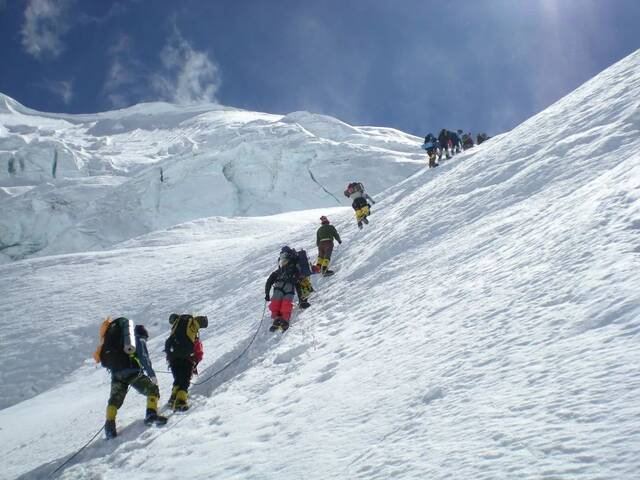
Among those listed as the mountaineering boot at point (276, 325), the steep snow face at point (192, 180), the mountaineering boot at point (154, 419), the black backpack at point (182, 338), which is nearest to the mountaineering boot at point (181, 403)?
the mountaineering boot at point (154, 419)

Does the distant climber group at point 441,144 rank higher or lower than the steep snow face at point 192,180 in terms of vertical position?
lower

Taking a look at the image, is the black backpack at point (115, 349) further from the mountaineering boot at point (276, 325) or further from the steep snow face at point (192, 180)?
the steep snow face at point (192, 180)

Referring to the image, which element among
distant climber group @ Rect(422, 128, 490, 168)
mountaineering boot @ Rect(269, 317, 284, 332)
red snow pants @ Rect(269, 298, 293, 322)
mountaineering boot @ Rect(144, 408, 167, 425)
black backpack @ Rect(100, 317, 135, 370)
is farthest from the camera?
distant climber group @ Rect(422, 128, 490, 168)

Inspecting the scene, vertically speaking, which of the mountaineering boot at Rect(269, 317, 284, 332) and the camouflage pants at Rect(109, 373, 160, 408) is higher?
the mountaineering boot at Rect(269, 317, 284, 332)

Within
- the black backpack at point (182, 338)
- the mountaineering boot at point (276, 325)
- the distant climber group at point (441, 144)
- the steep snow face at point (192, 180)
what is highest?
the steep snow face at point (192, 180)

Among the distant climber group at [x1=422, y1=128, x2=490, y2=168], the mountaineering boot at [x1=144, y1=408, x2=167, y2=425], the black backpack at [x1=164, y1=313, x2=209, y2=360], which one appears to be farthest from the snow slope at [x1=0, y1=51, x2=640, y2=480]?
the distant climber group at [x1=422, y1=128, x2=490, y2=168]

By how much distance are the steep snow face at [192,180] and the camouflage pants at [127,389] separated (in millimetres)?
52119

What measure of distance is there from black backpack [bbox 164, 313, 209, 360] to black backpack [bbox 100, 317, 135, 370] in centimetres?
50

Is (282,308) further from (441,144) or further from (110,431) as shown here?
(441,144)

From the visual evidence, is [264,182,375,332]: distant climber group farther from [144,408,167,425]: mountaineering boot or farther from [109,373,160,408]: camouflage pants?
[144,408,167,425]: mountaineering boot

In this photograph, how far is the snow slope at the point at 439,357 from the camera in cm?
280

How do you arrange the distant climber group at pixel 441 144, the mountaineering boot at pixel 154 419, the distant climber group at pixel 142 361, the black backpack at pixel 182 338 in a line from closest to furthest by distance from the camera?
the mountaineering boot at pixel 154 419
the distant climber group at pixel 142 361
the black backpack at pixel 182 338
the distant climber group at pixel 441 144

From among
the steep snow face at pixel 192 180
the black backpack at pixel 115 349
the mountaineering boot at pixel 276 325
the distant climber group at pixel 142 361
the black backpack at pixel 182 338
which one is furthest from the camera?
the steep snow face at pixel 192 180

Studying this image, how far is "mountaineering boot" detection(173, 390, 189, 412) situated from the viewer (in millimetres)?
5965
